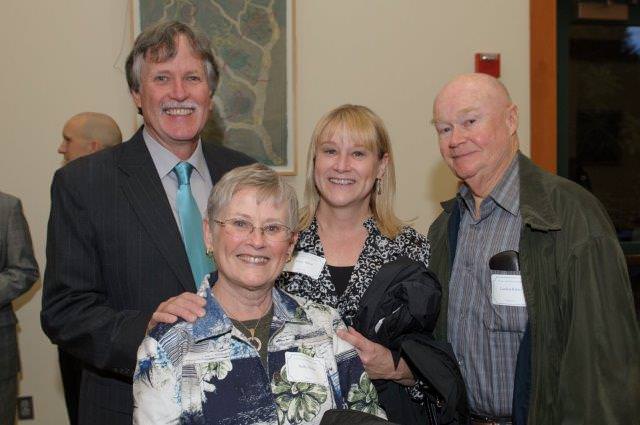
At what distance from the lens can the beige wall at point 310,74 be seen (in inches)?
171

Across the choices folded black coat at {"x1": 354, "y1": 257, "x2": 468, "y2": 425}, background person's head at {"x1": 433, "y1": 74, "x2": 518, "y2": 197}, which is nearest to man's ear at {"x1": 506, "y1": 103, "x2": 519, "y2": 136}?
background person's head at {"x1": 433, "y1": 74, "x2": 518, "y2": 197}

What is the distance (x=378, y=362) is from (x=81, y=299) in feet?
3.19

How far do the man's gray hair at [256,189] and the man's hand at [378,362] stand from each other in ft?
1.49

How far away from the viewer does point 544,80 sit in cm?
502

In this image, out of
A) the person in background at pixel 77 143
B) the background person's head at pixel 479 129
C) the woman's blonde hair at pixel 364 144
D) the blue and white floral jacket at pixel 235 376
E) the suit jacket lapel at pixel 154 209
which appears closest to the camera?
the blue and white floral jacket at pixel 235 376

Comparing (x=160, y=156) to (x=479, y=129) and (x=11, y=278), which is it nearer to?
(x=479, y=129)

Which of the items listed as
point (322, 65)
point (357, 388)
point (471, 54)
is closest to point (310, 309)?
point (357, 388)

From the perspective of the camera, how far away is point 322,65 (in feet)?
15.5

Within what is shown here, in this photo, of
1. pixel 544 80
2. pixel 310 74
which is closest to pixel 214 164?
pixel 310 74

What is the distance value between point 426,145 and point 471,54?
0.73 metres

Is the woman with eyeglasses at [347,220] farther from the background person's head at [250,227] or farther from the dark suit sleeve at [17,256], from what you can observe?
the dark suit sleeve at [17,256]

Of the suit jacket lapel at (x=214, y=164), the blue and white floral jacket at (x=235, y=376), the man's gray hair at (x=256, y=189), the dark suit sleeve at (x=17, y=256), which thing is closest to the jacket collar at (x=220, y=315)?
the blue and white floral jacket at (x=235, y=376)

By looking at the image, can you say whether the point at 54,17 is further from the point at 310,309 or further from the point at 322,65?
the point at 310,309

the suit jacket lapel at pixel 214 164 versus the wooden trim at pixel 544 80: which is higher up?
Result: the wooden trim at pixel 544 80
